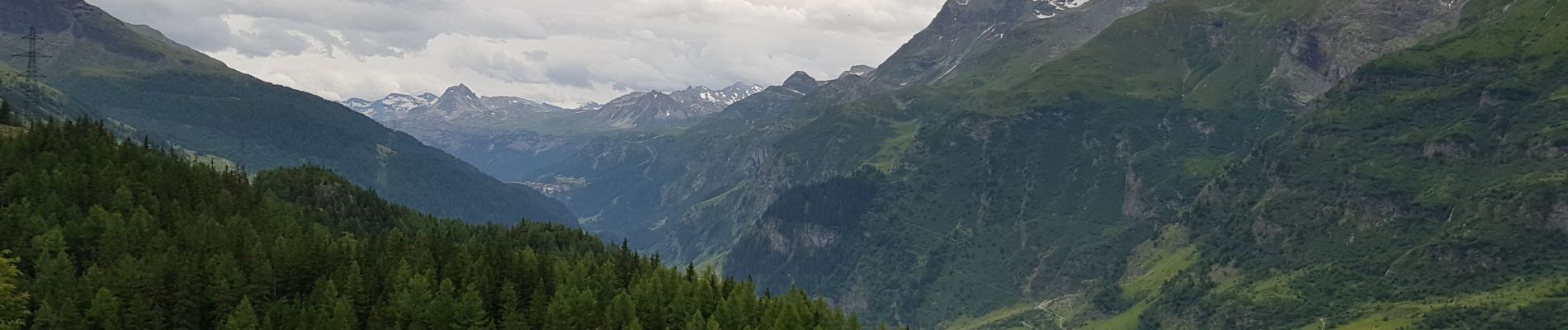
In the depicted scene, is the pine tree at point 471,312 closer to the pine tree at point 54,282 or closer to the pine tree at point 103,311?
the pine tree at point 103,311

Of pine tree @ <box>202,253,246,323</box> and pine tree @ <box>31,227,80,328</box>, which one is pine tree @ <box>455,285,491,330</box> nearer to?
pine tree @ <box>202,253,246,323</box>

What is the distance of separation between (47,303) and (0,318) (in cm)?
2054

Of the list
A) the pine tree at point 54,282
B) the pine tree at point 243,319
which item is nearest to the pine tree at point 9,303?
the pine tree at point 54,282

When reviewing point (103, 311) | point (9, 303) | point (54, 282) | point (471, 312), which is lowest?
point (471, 312)

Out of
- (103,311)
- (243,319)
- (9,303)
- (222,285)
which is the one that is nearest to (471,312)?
(243,319)

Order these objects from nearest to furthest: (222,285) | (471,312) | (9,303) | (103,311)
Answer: (9,303), (103,311), (222,285), (471,312)

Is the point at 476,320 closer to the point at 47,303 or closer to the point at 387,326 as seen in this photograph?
the point at 387,326

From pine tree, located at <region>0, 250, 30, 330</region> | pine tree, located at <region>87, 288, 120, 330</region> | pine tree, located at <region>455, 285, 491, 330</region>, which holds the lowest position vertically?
pine tree, located at <region>455, 285, 491, 330</region>

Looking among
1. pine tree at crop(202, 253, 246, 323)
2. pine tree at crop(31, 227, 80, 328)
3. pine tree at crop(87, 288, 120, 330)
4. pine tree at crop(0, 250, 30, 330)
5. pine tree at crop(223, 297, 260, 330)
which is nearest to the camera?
pine tree at crop(0, 250, 30, 330)

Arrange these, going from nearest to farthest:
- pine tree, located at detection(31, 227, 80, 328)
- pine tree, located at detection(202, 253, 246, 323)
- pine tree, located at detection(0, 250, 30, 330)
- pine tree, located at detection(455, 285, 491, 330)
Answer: pine tree, located at detection(0, 250, 30, 330) → pine tree, located at detection(31, 227, 80, 328) → pine tree, located at detection(202, 253, 246, 323) → pine tree, located at detection(455, 285, 491, 330)

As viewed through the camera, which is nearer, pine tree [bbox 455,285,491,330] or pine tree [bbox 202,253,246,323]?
pine tree [bbox 202,253,246,323]

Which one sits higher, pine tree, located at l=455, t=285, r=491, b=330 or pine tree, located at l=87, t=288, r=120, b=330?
pine tree, located at l=87, t=288, r=120, b=330

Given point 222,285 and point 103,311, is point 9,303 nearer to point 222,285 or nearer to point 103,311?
point 103,311

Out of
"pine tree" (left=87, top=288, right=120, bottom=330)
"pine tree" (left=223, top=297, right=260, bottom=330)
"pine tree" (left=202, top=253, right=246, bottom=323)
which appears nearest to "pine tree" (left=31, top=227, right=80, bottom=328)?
"pine tree" (left=87, top=288, right=120, bottom=330)
